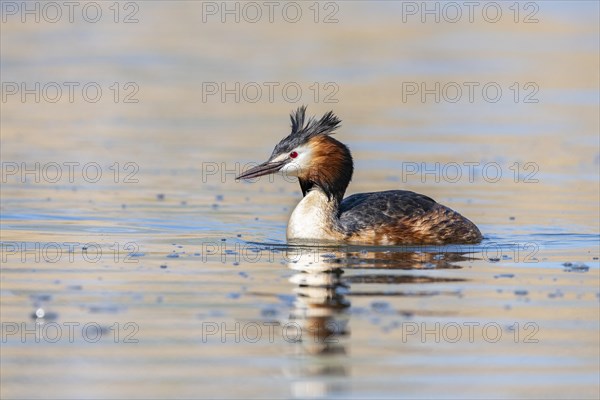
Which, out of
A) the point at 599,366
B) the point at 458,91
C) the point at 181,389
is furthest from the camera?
the point at 458,91

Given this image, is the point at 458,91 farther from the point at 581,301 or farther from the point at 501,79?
the point at 581,301

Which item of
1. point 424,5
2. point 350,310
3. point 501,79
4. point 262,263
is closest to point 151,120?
point 501,79

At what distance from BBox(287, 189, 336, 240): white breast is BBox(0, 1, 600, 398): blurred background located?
295 millimetres

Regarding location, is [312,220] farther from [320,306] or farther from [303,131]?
[320,306]

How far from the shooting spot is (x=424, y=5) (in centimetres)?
3831

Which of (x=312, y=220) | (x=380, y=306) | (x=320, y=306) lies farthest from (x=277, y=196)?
(x=380, y=306)

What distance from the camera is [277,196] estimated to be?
1736 cm

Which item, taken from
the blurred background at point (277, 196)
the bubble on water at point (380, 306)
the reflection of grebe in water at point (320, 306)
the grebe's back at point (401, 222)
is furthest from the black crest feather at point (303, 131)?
the bubble on water at point (380, 306)

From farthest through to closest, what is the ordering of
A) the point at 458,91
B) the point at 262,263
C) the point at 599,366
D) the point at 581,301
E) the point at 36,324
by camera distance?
the point at 458,91 → the point at 262,263 → the point at 581,301 → the point at 36,324 → the point at 599,366

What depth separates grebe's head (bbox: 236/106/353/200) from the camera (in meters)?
14.2

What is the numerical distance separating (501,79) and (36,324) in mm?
18484

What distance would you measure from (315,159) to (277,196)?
3.23 metres

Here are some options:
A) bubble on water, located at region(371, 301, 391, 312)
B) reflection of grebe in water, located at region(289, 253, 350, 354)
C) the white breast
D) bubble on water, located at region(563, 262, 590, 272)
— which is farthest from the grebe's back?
bubble on water, located at region(371, 301, 391, 312)

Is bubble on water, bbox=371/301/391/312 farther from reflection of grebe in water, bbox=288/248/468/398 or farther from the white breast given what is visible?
the white breast
